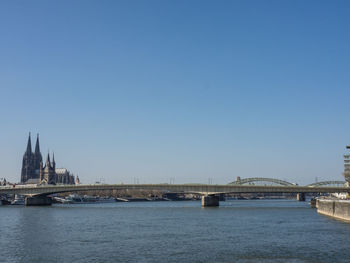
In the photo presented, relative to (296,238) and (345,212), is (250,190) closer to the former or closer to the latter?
(345,212)

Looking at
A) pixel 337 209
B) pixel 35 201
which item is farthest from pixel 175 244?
pixel 35 201

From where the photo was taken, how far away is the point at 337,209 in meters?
80.4

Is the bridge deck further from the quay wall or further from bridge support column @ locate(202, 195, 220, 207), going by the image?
Result: the quay wall

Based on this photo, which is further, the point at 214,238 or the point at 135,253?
the point at 214,238

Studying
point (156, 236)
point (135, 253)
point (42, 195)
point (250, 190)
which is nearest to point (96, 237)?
point (156, 236)

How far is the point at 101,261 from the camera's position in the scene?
35.2 metres

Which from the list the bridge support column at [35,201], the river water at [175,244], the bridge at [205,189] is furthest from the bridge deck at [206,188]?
the river water at [175,244]

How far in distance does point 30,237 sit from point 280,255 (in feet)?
105

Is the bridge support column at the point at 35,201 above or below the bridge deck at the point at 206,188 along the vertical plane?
below

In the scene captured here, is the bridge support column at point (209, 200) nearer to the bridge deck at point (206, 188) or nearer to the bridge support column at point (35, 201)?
the bridge deck at point (206, 188)

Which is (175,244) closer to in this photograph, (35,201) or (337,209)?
(337,209)

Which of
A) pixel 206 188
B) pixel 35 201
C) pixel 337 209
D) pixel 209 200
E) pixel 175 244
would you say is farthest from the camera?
pixel 35 201

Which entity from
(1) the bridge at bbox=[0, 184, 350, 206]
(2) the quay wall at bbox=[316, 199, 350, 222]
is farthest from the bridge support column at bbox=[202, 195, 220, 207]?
(2) the quay wall at bbox=[316, 199, 350, 222]

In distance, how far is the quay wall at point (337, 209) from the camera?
2871 inches
